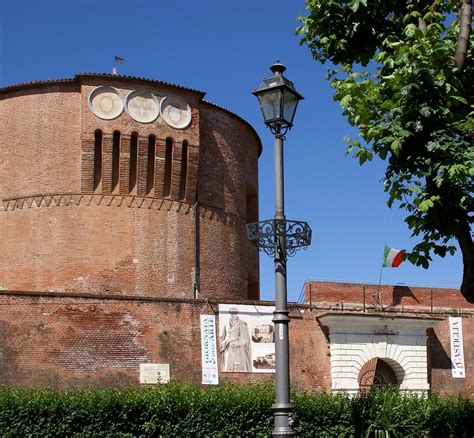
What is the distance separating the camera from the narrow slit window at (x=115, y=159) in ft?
96.7

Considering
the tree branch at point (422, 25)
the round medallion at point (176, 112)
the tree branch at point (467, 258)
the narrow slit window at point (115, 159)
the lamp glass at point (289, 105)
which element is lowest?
the tree branch at point (467, 258)

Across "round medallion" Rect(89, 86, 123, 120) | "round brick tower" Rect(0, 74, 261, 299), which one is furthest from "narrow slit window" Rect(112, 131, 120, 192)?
"round medallion" Rect(89, 86, 123, 120)

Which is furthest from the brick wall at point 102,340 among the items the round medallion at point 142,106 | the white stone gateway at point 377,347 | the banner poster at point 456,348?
the round medallion at point 142,106

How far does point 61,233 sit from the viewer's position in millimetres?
28812

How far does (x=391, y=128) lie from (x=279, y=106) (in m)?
1.65

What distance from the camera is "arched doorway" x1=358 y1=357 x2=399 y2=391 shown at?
91.2 ft

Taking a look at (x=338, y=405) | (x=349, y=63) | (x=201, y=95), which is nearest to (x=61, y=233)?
(x=201, y=95)

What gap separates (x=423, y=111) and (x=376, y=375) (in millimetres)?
18627

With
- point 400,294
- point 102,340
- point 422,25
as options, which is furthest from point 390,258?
point 422,25

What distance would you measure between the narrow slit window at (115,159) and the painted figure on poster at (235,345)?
675cm

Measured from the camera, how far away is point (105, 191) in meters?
29.3

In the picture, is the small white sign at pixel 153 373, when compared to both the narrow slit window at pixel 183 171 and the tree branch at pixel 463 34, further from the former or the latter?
the tree branch at pixel 463 34

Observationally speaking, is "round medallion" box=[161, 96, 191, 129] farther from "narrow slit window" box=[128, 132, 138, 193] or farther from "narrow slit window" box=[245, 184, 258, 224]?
"narrow slit window" box=[245, 184, 258, 224]

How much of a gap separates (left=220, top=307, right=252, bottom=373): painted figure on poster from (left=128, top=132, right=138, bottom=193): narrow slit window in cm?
642
